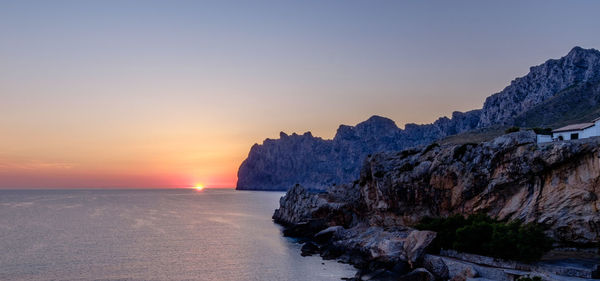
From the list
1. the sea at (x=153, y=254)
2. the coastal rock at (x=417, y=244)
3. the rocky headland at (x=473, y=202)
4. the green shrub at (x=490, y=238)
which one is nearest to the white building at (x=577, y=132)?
the rocky headland at (x=473, y=202)

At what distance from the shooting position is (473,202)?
190 ft

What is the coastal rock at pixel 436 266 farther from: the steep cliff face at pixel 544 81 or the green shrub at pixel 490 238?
the steep cliff face at pixel 544 81

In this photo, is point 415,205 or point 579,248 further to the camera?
point 415,205

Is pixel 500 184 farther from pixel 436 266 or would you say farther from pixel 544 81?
pixel 544 81

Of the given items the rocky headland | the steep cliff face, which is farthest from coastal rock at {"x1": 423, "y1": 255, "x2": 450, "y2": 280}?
the steep cliff face

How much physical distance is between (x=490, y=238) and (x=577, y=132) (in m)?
24.4

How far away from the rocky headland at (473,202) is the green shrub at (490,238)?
1.22m

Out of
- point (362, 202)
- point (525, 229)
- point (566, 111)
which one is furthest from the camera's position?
point (566, 111)

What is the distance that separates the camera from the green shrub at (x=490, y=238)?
3653 cm

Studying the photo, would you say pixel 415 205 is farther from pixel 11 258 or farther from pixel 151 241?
pixel 11 258

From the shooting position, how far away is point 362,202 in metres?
82.8

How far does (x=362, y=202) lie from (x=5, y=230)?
76288 millimetres

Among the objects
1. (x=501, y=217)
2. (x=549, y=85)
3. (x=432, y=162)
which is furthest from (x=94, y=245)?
(x=549, y=85)

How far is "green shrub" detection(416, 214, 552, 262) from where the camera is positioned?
3653cm
